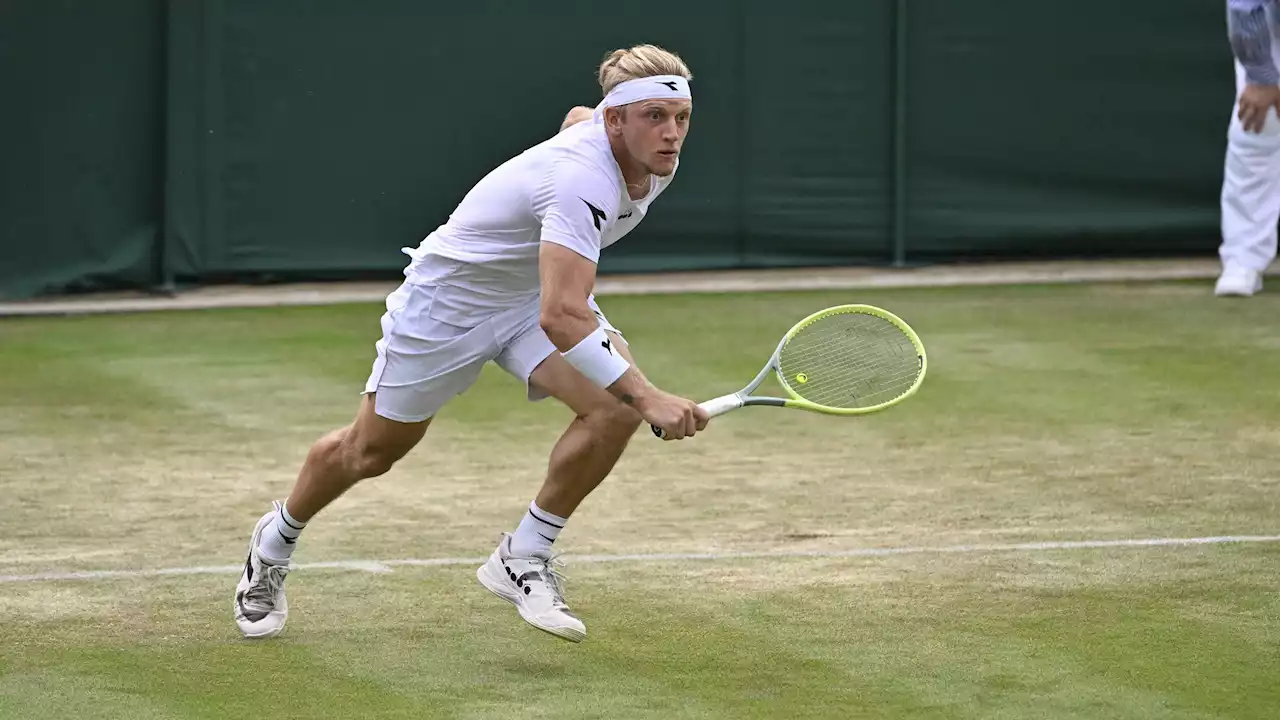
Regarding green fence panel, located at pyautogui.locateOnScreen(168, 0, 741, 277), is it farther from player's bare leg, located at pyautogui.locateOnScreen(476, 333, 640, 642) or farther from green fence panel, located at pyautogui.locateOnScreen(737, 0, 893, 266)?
player's bare leg, located at pyautogui.locateOnScreen(476, 333, 640, 642)

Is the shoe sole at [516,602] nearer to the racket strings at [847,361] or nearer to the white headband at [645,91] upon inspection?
the racket strings at [847,361]

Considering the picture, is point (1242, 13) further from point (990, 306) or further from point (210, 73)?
point (210, 73)

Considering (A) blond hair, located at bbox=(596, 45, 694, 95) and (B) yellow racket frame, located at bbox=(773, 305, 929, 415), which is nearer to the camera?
(A) blond hair, located at bbox=(596, 45, 694, 95)

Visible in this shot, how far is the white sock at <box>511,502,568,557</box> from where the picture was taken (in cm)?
571

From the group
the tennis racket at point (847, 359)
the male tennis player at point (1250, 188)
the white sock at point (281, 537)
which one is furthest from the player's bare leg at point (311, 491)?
the male tennis player at point (1250, 188)

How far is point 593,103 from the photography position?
503 inches

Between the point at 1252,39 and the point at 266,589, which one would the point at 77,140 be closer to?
the point at 1252,39

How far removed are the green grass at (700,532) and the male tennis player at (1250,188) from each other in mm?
815

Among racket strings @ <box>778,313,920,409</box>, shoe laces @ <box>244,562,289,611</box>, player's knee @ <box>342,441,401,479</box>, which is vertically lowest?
shoe laces @ <box>244,562,289,611</box>

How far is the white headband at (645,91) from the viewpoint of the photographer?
210 inches

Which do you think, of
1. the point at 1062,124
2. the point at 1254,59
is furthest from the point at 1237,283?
the point at 1062,124

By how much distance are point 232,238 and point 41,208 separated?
1104mm

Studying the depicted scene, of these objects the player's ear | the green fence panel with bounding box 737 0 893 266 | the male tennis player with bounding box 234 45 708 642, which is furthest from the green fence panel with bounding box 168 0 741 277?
the player's ear

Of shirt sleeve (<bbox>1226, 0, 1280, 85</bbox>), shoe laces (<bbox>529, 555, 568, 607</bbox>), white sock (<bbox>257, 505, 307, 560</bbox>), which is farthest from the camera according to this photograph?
shirt sleeve (<bbox>1226, 0, 1280, 85</bbox>)
